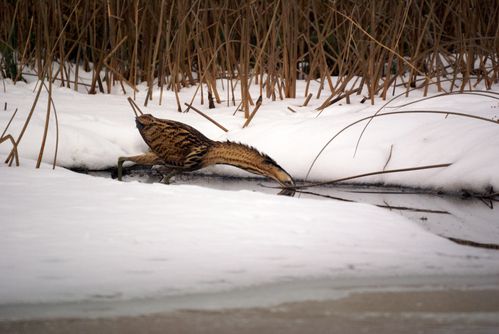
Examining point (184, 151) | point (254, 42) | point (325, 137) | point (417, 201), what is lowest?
point (417, 201)

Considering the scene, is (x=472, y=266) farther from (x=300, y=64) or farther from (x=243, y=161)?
(x=300, y=64)

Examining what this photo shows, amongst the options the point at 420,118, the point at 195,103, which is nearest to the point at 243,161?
the point at 420,118

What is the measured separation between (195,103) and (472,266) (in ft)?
12.2

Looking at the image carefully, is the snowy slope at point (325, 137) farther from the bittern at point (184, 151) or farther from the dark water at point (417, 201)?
the bittern at point (184, 151)

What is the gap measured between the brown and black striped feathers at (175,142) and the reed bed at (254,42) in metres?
0.67

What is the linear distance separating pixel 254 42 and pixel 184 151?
98.9 inches

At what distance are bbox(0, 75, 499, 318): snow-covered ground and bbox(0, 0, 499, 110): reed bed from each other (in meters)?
0.80

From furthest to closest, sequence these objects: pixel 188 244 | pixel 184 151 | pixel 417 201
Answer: pixel 184 151 → pixel 417 201 → pixel 188 244

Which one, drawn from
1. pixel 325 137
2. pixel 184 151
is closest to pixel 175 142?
pixel 184 151

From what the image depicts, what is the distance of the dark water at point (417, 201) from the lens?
311 centimetres

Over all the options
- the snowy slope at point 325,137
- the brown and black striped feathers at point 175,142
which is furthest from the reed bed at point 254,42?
the brown and black striped feathers at point 175,142

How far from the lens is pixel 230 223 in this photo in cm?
276

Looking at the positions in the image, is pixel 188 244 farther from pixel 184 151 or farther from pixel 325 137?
pixel 325 137

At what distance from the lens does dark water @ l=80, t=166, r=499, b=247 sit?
3105 millimetres
